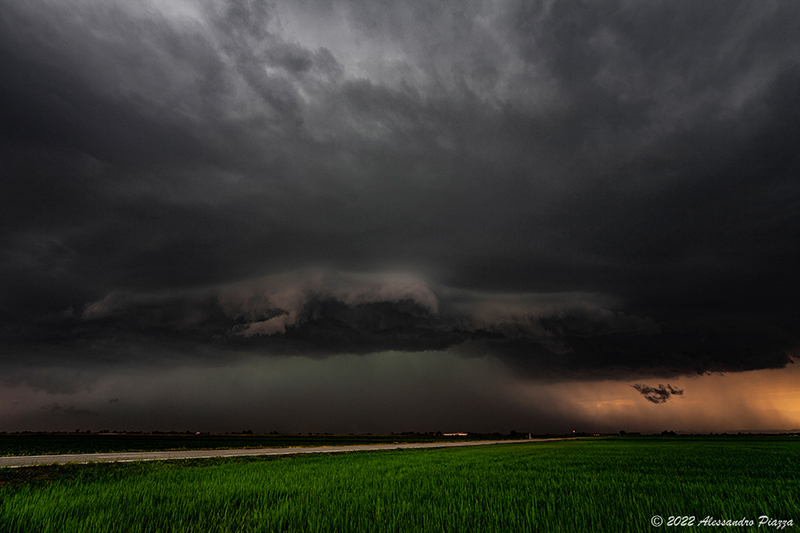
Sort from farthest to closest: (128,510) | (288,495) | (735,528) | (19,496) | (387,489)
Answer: (387,489) → (288,495) → (19,496) → (128,510) → (735,528)

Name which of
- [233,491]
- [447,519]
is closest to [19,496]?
[233,491]

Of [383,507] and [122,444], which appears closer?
[383,507]

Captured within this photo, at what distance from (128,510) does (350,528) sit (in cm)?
541

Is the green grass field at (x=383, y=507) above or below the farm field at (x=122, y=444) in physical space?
above

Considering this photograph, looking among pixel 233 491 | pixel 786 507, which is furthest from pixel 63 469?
pixel 786 507

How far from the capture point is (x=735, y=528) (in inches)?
247

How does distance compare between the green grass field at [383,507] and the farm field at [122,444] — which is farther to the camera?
the farm field at [122,444]

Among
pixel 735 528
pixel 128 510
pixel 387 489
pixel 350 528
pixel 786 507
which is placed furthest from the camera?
pixel 387 489

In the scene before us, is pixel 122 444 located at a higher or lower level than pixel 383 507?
lower

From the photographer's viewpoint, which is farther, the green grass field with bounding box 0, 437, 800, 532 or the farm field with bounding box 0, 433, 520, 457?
the farm field with bounding box 0, 433, 520, 457

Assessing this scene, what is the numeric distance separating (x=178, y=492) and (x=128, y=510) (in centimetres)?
270

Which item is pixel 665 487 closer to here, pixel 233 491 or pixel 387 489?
pixel 387 489

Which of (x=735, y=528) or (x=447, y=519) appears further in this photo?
(x=447, y=519)

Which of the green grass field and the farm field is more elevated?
the green grass field
